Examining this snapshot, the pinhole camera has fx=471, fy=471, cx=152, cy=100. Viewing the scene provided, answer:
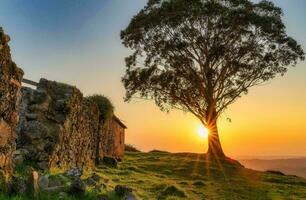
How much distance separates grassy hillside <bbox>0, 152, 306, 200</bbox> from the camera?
18562 mm

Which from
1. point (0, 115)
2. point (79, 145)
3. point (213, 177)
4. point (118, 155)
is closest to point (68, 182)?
point (0, 115)

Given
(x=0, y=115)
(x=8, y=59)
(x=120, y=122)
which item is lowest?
(x=0, y=115)

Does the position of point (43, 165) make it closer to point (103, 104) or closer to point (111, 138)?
point (103, 104)

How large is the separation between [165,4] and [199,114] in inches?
419

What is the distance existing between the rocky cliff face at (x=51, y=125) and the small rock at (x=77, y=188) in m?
2.83

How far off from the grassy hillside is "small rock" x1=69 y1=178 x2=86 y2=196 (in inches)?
9.5

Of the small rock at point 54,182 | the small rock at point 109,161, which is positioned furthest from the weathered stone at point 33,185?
the small rock at point 109,161

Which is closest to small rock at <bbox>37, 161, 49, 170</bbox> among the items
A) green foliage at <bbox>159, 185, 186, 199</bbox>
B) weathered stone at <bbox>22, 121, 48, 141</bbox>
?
weathered stone at <bbox>22, 121, 48, 141</bbox>

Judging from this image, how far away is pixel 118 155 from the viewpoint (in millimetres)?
34938

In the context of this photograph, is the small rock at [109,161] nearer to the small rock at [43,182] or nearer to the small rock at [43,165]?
the small rock at [43,165]

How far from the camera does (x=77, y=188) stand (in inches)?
428

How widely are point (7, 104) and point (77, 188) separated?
2.73 m

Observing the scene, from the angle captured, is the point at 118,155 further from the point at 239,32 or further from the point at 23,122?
the point at 23,122

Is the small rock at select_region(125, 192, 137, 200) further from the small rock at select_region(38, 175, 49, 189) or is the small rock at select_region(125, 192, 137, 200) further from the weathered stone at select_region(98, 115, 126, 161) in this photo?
the weathered stone at select_region(98, 115, 126, 161)
